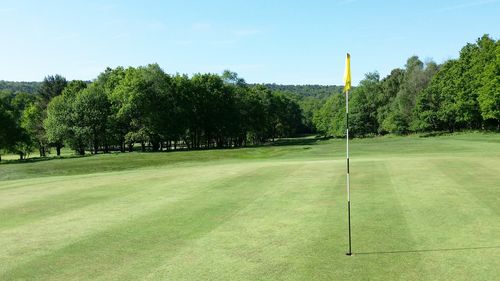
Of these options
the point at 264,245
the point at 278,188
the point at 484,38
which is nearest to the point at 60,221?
the point at 264,245

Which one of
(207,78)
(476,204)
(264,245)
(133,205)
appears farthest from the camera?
(207,78)

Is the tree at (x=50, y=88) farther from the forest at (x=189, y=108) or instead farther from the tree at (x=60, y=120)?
the tree at (x=60, y=120)

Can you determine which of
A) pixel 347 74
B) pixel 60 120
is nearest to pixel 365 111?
pixel 60 120

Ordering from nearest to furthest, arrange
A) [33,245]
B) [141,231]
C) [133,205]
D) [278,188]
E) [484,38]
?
[33,245] < [141,231] < [133,205] < [278,188] < [484,38]

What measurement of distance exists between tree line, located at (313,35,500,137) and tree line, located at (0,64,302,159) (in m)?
38.4

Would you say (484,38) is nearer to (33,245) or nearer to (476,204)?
(476,204)

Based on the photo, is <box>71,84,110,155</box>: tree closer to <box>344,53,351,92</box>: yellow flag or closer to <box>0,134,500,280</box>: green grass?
<box>0,134,500,280</box>: green grass

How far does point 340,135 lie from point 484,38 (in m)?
69.8

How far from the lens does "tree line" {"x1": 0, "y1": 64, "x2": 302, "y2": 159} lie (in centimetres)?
8425

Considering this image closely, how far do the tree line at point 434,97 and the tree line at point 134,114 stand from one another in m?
38.4

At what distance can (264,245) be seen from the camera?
411 inches

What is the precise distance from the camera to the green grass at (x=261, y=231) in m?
8.78

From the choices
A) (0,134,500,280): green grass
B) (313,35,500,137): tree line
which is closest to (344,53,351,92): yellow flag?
(0,134,500,280): green grass

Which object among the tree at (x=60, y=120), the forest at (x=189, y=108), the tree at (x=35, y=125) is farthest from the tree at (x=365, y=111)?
the tree at (x=35, y=125)
